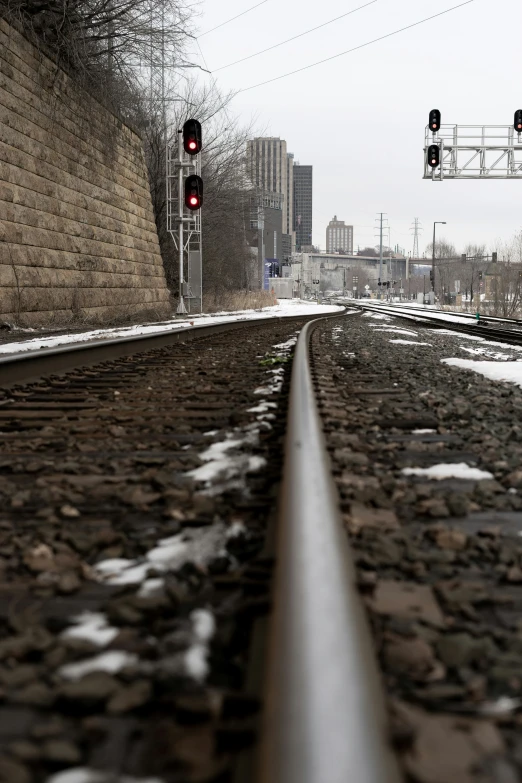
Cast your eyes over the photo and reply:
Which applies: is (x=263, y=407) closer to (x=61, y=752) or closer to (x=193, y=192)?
(x=61, y=752)

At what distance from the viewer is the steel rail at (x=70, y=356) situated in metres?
6.24

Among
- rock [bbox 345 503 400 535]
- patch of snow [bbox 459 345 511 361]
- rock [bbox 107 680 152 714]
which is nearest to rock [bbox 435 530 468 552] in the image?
rock [bbox 345 503 400 535]

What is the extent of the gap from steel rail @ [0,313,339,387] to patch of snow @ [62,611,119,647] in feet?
15.3

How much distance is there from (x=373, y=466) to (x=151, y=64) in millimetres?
17727

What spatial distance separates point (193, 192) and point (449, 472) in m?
18.5

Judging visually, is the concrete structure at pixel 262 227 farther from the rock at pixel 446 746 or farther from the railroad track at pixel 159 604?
the rock at pixel 446 746

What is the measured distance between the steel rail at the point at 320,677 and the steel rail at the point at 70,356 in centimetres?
503

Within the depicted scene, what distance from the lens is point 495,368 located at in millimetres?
8000

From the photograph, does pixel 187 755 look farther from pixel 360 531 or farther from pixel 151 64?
pixel 151 64

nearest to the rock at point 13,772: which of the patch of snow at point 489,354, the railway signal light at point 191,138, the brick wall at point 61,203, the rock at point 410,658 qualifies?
the rock at point 410,658

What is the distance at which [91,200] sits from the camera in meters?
18.5

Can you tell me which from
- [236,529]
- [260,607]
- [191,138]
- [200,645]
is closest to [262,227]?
[191,138]

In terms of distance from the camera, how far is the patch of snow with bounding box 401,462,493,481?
10.2ft

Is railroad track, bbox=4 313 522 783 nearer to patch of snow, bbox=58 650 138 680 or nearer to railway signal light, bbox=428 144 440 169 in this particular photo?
patch of snow, bbox=58 650 138 680
